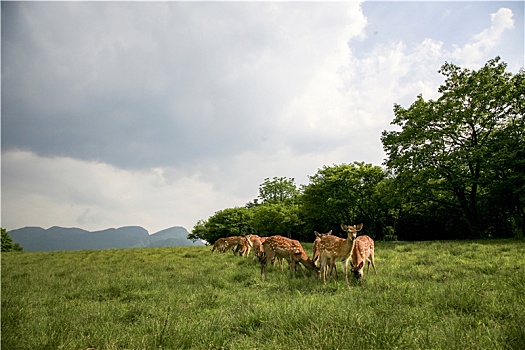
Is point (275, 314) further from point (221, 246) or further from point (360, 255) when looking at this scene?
point (221, 246)

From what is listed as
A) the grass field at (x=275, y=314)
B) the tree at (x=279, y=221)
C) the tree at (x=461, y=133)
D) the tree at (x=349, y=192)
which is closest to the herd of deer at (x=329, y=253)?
the grass field at (x=275, y=314)

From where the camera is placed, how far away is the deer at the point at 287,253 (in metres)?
9.35

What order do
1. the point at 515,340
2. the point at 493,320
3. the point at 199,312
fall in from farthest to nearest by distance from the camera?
the point at 199,312
the point at 493,320
the point at 515,340

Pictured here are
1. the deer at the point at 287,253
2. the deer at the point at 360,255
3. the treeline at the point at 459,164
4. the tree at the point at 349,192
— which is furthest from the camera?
the tree at the point at 349,192

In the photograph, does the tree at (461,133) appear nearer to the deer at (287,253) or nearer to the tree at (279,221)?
the deer at (287,253)

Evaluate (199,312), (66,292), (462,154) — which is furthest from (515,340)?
(462,154)

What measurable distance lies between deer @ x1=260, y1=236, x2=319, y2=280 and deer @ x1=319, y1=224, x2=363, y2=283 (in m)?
0.64

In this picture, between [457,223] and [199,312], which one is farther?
[457,223]

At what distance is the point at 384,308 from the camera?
495 centimetres

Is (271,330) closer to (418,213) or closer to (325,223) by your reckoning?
(418,213)

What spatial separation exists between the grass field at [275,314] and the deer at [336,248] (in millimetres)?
574

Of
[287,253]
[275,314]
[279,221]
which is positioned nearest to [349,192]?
[279,221]

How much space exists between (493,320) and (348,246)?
411 centimetres

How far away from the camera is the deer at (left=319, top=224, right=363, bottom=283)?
824cm
